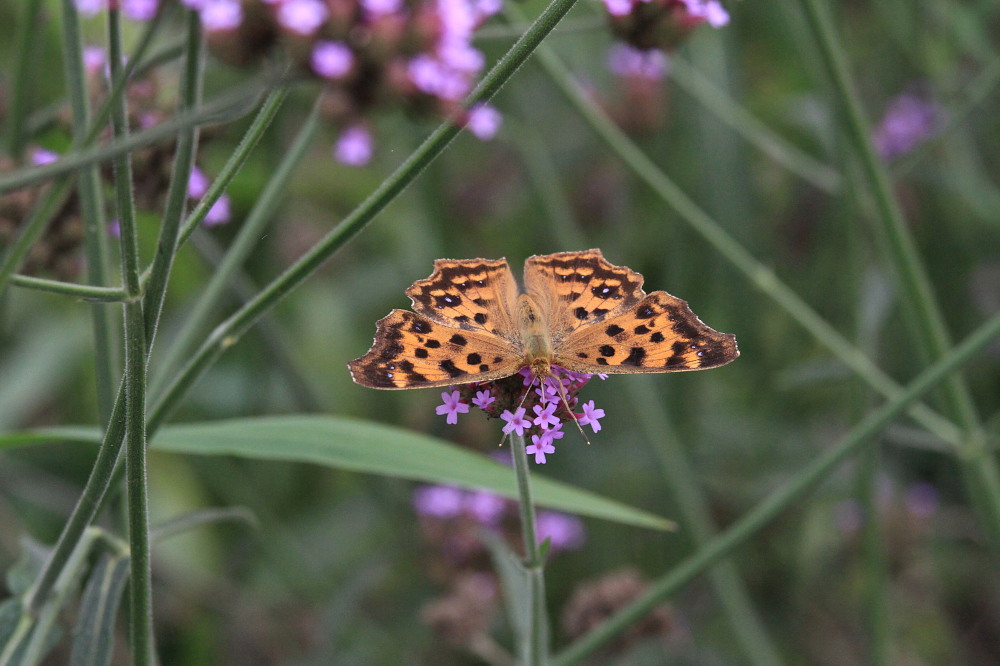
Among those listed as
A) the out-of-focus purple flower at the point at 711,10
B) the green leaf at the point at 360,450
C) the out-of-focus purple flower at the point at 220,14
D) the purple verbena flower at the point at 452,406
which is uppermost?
the out-of-focus purple flower at the point at 711,10

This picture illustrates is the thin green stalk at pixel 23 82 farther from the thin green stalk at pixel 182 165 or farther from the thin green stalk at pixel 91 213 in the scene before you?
the thin green stalk at pixel 182 165

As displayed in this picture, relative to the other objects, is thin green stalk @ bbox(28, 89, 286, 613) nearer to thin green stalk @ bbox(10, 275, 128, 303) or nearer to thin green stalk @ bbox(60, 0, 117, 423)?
thin green stalk @ bbox(10, 275, 128, 303)

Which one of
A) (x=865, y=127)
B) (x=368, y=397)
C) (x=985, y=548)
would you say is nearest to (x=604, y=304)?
(x=865, y=127)

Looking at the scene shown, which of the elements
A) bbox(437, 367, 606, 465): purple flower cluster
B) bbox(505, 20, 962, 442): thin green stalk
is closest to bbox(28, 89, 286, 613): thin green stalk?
bbox(437, 367, 606, 465): purple flower cluster

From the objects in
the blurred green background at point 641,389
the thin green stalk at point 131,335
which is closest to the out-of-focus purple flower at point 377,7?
the thin green stalk at point 131,335

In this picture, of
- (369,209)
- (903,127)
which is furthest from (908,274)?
(903,127)

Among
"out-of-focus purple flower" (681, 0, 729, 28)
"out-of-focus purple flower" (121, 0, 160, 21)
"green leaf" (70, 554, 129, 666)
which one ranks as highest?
"out-of-focus purple flower" (681, 0, 729, 28)
